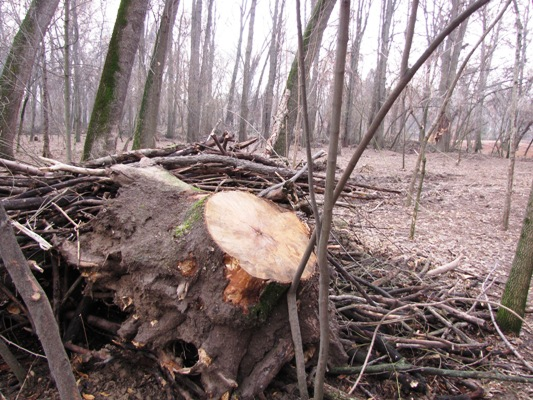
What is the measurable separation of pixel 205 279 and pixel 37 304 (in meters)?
0.75

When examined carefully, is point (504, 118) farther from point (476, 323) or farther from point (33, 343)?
point (33, 343)

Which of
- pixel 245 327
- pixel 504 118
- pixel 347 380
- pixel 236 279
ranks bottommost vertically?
pixel 347 380

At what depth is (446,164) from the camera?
1452 cm

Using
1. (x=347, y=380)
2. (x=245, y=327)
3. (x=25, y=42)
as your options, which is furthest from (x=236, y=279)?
(x=25, y=42)

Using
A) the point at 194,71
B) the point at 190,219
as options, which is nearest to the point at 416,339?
the point at 190,219

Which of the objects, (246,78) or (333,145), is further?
(246,78)

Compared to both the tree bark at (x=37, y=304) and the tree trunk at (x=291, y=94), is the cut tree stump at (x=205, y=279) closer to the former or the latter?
the tree bark at (x=37, y=304)

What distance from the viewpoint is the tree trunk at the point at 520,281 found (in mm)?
2721

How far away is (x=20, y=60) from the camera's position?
6.85 m

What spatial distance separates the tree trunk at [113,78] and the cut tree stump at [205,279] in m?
3.91

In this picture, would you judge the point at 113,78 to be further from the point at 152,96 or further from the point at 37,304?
the point at 37,304

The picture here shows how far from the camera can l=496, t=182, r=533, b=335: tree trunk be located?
2721 mm

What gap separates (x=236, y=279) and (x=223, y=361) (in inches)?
17.5

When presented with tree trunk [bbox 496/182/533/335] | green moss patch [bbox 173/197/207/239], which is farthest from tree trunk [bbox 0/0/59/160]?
tree trunk [bbox 496/182/533/335]
